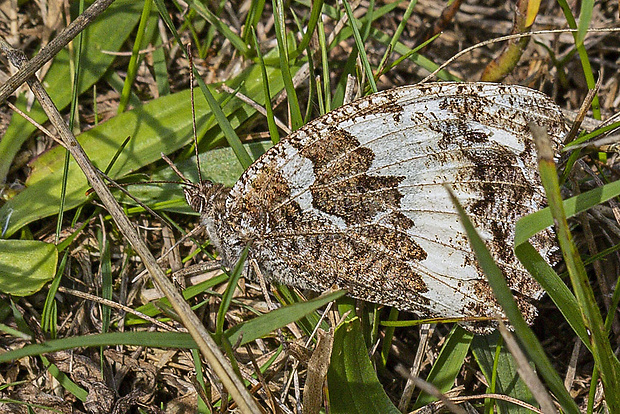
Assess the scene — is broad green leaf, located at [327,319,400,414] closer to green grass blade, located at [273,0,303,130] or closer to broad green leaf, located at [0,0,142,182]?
green grass blade, located at [273,0,303,130]

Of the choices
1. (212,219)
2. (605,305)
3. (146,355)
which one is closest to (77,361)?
(146,355)

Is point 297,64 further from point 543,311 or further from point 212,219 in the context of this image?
point 543,311

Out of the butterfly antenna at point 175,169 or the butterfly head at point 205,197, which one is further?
the butterfly antenna at point 175,169

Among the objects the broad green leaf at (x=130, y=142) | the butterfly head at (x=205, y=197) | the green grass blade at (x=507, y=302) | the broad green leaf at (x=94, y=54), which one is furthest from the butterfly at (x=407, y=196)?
the broad green leaf at (x=94, y=54)

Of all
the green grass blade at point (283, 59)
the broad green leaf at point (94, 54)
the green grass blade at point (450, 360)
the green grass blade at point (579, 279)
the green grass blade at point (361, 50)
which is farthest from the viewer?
the broad green leaf at point (94, 54)

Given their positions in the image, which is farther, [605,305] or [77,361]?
[605,305]

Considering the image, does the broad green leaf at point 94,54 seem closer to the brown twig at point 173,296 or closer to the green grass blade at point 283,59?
the brown twig at point 173,296

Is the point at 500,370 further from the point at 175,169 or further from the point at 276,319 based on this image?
the point at 175,169

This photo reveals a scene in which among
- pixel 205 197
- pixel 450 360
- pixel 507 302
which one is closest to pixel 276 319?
pixel 507 302
